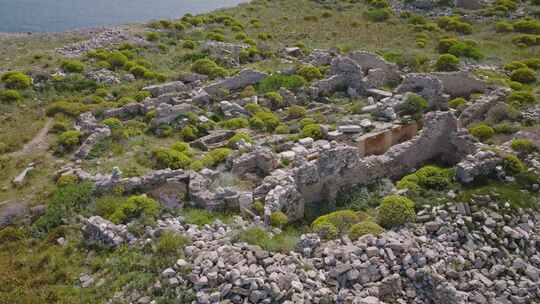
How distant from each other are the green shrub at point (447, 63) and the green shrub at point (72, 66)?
81.6 ft

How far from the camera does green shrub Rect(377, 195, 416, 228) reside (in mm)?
15867

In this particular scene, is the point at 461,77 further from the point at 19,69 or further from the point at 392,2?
the point at 392,2

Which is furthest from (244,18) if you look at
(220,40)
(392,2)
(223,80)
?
(223,80)

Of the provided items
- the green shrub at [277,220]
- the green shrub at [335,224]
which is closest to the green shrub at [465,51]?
the green shrub at [335,224]

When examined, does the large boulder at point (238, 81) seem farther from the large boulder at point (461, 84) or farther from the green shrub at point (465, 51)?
the green shrub at point (465, 51)

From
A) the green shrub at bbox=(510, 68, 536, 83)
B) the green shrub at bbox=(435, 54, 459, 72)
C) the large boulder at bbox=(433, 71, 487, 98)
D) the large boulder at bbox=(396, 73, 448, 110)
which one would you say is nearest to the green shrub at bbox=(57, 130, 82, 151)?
the large boulder at bbox=(396, 73, 448, 110)

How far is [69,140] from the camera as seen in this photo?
931 inches

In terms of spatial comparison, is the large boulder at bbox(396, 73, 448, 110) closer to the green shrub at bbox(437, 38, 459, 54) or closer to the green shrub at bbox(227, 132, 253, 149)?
the green shrub at bbox(227, 132, 253, 149)

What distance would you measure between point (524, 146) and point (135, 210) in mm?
15966

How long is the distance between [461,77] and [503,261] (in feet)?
56.4

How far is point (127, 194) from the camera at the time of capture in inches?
728

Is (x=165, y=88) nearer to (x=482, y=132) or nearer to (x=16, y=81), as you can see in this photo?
(x=16, y=81)

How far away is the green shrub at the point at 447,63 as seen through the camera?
34188 millimetres

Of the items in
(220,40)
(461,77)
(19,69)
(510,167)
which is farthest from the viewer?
(220,40)
